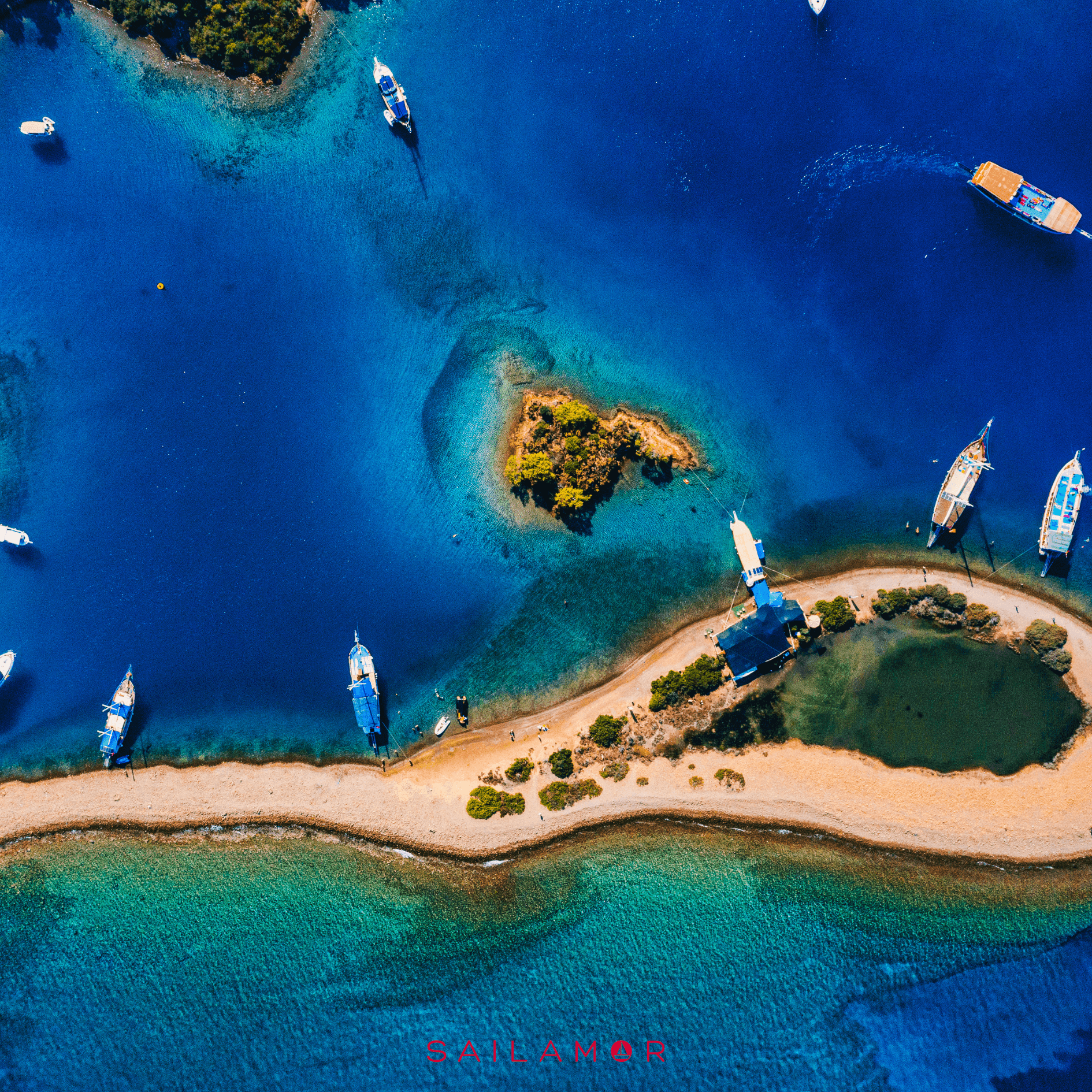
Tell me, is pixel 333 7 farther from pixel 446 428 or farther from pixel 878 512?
pixel 878 512

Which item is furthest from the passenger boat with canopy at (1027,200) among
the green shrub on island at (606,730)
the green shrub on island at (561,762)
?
the green shrub on island at (561,762)

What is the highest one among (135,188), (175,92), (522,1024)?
(175,92)

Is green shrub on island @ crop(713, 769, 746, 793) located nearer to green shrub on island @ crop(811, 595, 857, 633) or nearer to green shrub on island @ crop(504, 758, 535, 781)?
green shrub on island @ crop(811, 595, 857, 633)

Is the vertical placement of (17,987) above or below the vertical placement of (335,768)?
below

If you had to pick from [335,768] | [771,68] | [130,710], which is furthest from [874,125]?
[130,710]

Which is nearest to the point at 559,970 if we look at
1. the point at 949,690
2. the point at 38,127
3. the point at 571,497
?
the point at 571,497

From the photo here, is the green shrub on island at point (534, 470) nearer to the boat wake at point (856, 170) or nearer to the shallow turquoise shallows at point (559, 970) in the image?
the boat wake at point (856, 170)
